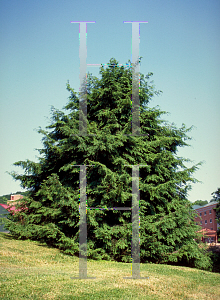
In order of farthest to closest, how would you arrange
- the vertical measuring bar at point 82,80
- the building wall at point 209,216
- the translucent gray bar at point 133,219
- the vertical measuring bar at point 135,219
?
the building wall at point 209,216 < the vertical measuring bar at point 135,219 < the translucent gray bar at point 133,219 < the vertical measuring bar at point 82,80

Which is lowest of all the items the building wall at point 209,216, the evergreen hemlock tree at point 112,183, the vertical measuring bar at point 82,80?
the building wall at point 209,216

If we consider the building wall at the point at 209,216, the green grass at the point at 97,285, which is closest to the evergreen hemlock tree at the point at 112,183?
the green grass at the point at 97,285

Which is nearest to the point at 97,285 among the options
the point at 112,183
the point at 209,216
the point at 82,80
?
the point at 112,183

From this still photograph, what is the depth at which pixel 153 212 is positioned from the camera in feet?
36.4

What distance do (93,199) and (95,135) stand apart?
2.54 meters

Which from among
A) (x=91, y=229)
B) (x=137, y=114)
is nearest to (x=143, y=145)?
(x=137, y=114)

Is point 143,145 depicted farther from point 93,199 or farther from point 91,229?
point 91,229

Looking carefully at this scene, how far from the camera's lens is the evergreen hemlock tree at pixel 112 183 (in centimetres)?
1003

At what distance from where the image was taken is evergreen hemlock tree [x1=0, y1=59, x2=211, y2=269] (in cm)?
1003

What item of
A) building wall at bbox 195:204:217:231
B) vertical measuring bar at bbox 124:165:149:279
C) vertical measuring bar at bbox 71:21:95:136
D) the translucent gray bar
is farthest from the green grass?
building wall at bbox 195:204:217:231

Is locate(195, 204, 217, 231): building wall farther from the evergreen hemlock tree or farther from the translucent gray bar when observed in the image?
the translucent gray bar

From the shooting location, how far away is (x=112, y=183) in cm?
980

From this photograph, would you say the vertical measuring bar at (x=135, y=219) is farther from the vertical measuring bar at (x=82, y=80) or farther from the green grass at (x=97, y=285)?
the vertical measuring bar at (x=82, y=80)

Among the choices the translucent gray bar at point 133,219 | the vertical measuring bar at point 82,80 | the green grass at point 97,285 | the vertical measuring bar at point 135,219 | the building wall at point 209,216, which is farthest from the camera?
the building wall at point 209,216
